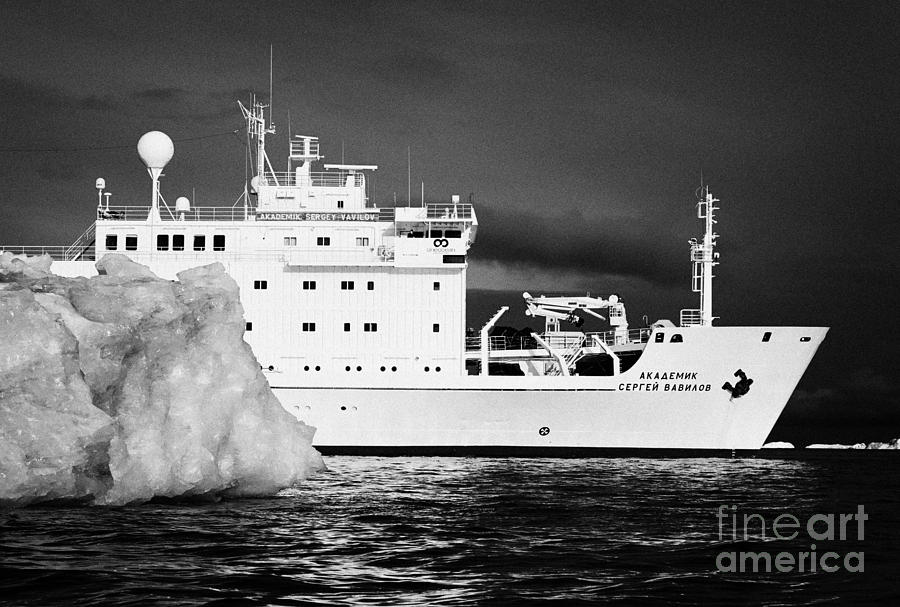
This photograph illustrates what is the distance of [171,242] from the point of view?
89.7 ft

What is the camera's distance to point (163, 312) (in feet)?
43.7

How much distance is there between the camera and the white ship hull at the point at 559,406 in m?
24.8

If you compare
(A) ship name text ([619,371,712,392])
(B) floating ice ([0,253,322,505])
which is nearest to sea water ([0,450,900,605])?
(B) floating ice ([0,253,322,505])

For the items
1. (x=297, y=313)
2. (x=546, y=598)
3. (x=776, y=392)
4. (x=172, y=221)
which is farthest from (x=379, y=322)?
(x=546, y=598)

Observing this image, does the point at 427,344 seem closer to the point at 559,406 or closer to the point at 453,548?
the point at 559,406

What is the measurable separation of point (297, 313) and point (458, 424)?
5496 mm

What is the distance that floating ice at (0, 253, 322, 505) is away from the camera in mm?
11523

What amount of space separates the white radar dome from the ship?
0.04m

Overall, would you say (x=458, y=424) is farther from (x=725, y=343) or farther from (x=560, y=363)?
(x=725, y=343)

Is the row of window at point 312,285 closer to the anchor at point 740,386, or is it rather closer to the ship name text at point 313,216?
the ship name text at point 313,216

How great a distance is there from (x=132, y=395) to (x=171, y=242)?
49.3ft

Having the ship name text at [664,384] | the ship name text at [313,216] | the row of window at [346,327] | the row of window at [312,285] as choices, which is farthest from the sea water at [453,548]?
the ship name text at [313,216]
